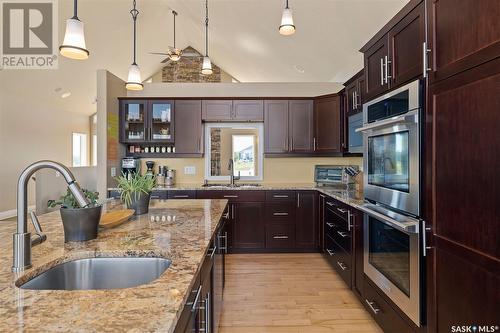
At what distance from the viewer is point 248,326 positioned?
7.45ft

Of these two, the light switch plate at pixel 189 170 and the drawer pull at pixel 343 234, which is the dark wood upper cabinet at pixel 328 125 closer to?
the drawer pull at pixel 343 234

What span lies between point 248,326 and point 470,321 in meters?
1.51

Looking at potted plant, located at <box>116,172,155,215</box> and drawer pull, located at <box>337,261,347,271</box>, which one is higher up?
potted plant, located at <box>116,172,155,215</box>

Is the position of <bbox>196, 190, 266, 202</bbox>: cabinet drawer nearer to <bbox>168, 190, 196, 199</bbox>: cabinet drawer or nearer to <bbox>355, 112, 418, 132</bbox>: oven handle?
<bbox>168, 190, 196, 199</bbox>: cabinet drawer

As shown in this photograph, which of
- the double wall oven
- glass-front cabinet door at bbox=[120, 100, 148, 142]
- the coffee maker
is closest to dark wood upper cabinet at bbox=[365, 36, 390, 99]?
the double wall oven

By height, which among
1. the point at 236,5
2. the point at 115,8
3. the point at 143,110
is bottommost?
the point at 143,110

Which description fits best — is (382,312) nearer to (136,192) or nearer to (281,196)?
(136,192)

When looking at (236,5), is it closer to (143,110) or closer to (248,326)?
(143,110)

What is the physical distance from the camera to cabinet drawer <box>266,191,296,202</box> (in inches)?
161

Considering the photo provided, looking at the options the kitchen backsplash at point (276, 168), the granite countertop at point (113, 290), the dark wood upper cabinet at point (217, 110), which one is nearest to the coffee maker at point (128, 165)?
the kitchen backsplash at point (276, 168)

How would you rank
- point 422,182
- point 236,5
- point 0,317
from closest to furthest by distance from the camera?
point 0,317, point 422,182, point 236,5

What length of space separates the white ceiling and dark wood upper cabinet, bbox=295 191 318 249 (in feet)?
6.99

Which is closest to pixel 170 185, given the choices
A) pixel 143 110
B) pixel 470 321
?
pixel 143 110

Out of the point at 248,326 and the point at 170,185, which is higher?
the point at 170,185
